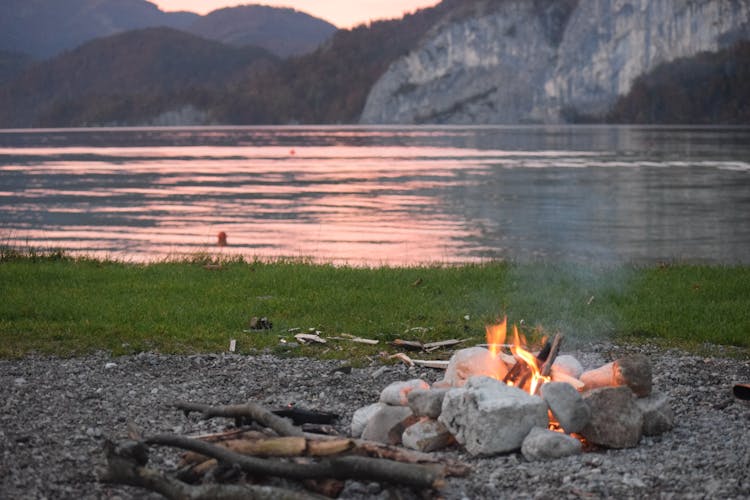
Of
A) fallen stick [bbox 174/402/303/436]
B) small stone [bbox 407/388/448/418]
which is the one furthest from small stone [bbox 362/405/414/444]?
fallen stick [bbox 174/402/303/436]

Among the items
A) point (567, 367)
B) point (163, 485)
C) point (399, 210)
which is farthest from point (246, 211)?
point (163, 485)

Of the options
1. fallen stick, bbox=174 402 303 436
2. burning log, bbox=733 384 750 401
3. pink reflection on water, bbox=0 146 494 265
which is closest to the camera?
fallen stick, bbox=174 402 303 436

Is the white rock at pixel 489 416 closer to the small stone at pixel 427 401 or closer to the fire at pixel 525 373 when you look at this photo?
the small stone at pixel 427 401

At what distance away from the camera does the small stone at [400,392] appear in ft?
29.0

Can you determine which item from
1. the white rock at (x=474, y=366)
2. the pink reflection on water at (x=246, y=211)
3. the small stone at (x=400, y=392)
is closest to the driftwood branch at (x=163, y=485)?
the small stone at (x=400, y=392)

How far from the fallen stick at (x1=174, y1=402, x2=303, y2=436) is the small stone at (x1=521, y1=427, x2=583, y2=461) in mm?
1825

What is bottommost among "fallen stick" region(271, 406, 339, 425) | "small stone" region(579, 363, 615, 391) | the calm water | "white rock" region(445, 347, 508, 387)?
the calm water

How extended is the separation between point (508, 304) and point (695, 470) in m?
6.78

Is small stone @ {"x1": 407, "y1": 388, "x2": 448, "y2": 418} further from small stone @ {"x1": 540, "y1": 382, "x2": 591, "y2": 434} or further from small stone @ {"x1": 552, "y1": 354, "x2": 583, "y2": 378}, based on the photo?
small stone @ {"x1": 552, "y1": 354, "x2": 583, "y2": 378}

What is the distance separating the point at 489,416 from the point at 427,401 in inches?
24.3

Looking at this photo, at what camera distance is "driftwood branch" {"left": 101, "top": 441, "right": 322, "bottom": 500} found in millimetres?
6684

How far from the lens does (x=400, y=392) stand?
8.87m

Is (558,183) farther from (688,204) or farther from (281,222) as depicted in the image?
(281,222)

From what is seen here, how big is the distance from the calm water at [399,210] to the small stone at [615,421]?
14.9 m
